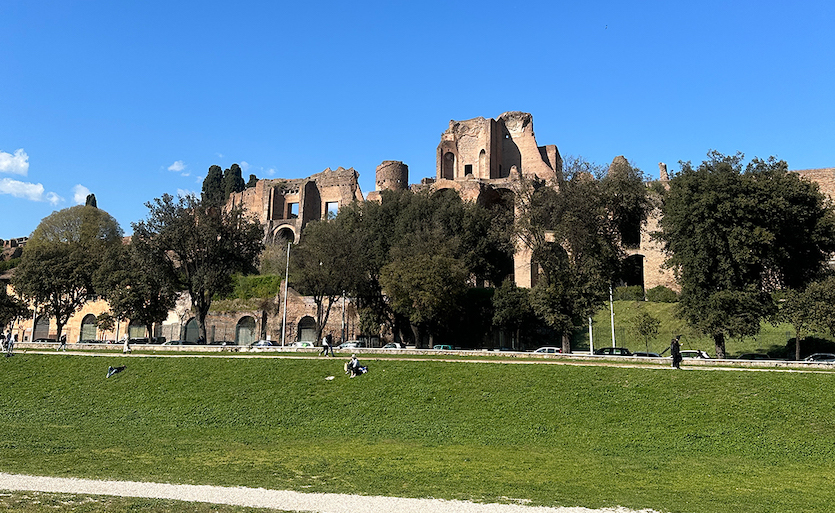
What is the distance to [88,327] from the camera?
51.7m

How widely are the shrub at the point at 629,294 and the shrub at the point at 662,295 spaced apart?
606 millimetres

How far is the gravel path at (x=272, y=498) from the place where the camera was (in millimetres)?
9922

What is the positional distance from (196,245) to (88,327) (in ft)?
63.3

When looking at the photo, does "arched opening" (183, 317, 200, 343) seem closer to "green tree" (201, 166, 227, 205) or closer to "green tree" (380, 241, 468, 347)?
"green tree" (380, 241, 468, 347)

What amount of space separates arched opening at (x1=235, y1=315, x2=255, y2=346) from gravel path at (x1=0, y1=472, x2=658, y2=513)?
119 feet

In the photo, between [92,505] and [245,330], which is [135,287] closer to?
[245,330]

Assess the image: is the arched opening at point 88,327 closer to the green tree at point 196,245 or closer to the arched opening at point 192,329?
the arched opening at point 192,329

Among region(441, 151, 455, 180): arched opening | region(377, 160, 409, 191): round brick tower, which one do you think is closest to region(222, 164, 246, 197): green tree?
region(377, 160, 409, 191): round brick tower

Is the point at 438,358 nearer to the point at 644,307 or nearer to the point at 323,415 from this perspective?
the point at 323,415

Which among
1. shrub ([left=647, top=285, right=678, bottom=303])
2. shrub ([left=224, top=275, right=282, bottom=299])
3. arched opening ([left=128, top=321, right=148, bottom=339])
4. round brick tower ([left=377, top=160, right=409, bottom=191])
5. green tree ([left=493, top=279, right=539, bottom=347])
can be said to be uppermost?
round brick tower ([left=377, top=160, right=409, bottom=191])

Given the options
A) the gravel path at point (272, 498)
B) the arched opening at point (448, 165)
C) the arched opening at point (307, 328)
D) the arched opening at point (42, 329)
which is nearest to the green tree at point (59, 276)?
the arched opening at point (42, 329)

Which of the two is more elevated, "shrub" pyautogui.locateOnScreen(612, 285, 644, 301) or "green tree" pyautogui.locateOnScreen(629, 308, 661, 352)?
"shrub" pyautogui.locateOnScreen(612, 285, 644, 301)

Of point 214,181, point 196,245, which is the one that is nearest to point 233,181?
point 214,181

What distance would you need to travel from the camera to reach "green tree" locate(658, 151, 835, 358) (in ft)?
96.1
